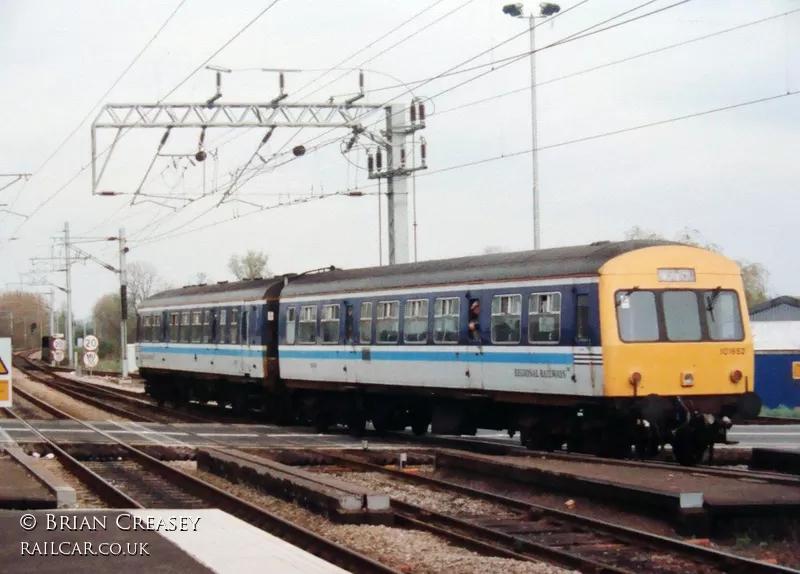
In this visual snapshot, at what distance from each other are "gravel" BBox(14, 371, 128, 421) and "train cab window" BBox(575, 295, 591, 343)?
17660 millimetres

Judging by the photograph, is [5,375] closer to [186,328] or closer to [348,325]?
[348,325]

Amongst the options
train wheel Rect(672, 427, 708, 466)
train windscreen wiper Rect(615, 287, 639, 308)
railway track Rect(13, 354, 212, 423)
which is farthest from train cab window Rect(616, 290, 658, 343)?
railway track Rect(13, 354, 212, 423)

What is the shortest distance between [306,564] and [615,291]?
29.8 feet

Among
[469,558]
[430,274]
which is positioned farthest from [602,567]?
[430,274]

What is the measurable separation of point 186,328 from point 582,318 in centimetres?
1950

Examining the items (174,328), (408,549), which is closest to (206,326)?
(174,328)

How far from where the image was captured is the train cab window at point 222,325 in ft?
105

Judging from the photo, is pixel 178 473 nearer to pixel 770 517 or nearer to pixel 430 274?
pixel 430 274

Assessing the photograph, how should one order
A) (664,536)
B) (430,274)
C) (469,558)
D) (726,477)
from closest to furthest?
(469,558), (664,536), (726,477), (430,274)

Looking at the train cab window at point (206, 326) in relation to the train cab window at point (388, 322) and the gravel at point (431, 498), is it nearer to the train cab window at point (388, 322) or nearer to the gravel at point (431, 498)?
the train cab window at point (388, 322)

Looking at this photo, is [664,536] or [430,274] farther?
[430,274]

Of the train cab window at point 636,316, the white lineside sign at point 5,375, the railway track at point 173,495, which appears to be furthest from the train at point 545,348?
the white lineside sign at point 5,375

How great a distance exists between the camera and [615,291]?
17.8 metres

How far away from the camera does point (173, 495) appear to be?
16.2 metres
